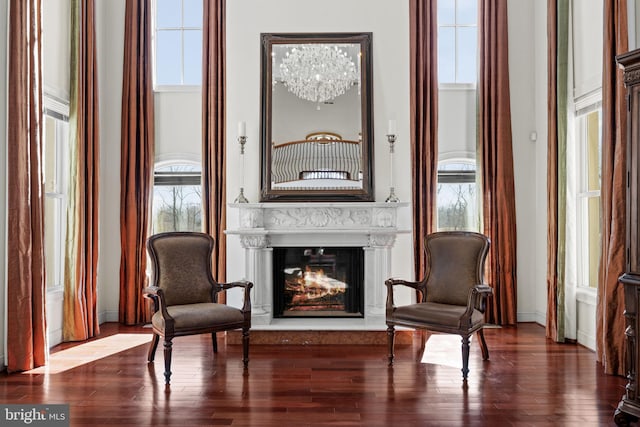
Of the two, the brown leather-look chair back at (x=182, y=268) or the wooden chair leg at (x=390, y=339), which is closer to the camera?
the wooden chair leg at (x=390, y=339)

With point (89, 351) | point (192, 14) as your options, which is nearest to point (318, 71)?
point (192, 14)

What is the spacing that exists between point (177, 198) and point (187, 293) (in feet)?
7.07

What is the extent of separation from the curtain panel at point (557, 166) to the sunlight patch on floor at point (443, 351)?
3.37 ft

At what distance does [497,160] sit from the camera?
6.10 m

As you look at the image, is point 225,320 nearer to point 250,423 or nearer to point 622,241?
point 250,423

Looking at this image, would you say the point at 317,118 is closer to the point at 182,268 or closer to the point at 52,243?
the point at 182,268

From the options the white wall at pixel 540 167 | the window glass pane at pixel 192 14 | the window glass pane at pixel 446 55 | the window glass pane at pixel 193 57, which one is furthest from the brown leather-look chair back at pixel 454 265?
the window glass pane at pixel 192 14

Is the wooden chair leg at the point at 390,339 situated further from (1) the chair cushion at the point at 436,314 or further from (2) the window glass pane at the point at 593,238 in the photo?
(2) the window glass pane at the point at 593,238

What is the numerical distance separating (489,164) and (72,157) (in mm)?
4418

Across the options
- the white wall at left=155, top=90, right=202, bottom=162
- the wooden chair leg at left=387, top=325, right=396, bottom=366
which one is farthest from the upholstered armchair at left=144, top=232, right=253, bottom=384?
the white wall at left=155, top=90, right=202, bottom=162

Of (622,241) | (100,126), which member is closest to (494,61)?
(622,241)

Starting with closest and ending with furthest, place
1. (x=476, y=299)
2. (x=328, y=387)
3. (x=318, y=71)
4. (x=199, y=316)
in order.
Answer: (x=328, y=387)
(x=199, y=316)
(x=476, y=299)
(x=318, y=71)

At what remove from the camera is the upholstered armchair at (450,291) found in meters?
4.22

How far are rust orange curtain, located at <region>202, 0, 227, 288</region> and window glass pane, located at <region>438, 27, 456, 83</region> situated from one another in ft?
8.32
